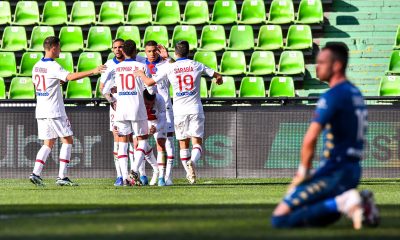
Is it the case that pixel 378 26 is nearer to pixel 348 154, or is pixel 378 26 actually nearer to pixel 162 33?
pixel 162 33

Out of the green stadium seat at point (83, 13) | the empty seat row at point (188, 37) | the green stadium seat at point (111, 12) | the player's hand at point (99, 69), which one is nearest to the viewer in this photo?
the player's hand at point (99, 69)

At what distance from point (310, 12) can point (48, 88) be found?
27.7 ft

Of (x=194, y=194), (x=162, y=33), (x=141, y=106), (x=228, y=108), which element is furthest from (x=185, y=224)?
(x=162, y=33)

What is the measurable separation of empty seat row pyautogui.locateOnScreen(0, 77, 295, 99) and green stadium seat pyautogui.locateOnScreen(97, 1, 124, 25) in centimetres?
231

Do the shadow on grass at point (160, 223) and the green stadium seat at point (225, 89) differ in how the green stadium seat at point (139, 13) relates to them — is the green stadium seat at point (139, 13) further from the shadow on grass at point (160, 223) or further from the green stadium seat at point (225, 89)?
the shadow on grass at point (160, 223)

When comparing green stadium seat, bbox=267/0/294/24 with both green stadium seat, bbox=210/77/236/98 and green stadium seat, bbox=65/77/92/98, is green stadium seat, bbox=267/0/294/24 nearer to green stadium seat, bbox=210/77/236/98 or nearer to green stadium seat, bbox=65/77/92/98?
green stadium seat, bbox=210/77/236/98

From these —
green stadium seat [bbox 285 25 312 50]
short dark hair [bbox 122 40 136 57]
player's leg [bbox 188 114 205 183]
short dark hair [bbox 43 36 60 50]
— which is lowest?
player's leg [bbox 188 114 205 183]

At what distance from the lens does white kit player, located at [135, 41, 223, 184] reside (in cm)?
1509

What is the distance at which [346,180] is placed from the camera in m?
7.84

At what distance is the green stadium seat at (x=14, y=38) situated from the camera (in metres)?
21.8

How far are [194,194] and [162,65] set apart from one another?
10.3ft

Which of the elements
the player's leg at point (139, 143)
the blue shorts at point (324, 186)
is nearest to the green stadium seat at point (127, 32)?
the player's leg at point (139, 143)


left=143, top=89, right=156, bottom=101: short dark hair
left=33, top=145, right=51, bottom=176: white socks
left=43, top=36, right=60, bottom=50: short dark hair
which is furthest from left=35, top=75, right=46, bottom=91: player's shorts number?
left=143, top=89, right=156, bottom=101: short dark hair

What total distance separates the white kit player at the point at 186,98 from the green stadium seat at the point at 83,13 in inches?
301
